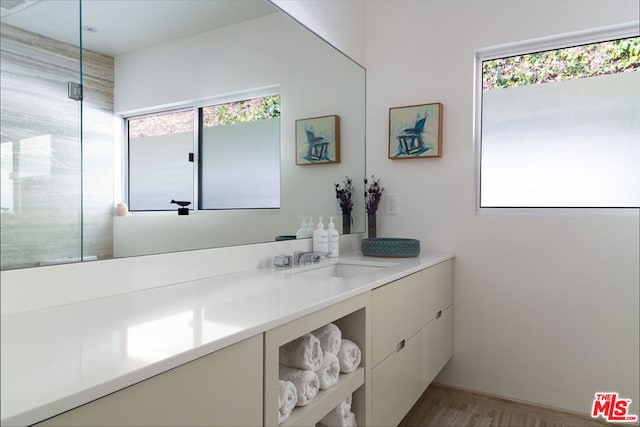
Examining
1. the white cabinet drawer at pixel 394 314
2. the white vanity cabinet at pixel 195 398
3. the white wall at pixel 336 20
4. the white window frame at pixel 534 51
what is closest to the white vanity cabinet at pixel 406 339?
the white cabinet drawer at pixel 394 314

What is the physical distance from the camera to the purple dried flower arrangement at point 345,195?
2383 millimetres

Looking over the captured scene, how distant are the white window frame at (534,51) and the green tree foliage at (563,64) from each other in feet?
0.09

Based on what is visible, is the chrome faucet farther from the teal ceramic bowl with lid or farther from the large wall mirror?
the teal ceramic bowl with lid

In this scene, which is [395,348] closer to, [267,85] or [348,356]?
[348,356]

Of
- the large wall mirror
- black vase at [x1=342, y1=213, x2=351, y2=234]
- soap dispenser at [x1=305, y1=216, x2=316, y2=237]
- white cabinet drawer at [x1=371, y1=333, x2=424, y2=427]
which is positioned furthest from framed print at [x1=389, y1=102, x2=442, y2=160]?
white cabinet drawer at [x1=371, y1=333, x2=424, y2=427]

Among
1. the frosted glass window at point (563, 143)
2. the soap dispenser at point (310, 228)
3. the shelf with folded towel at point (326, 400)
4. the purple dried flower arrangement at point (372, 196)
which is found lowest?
the shelf with folded towel at point (326, 400)

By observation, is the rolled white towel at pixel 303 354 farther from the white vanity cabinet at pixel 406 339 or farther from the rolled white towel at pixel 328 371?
the white vanity cabinet at pixel 406 339

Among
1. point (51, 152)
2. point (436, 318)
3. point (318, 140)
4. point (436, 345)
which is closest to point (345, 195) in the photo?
point (318, 140)

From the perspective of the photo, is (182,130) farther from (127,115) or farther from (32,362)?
(32,362)

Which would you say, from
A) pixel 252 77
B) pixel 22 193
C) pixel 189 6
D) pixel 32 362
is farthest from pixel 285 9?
pixel 32 362

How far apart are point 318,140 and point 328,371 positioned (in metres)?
1.28

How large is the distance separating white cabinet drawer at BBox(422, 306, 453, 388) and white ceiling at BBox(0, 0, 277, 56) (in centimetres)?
157

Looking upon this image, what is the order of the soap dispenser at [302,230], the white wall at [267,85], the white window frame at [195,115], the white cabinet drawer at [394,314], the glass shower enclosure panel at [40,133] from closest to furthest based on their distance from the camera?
1. the glass shower enclosure panel at [40,133]
2. the white window frame at [195,115]
3. the white wall at [267,85]
4. the white cabinet drawer at [394,314]
5. the soap dispenser at [302,230]

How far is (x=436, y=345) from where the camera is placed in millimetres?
2049
